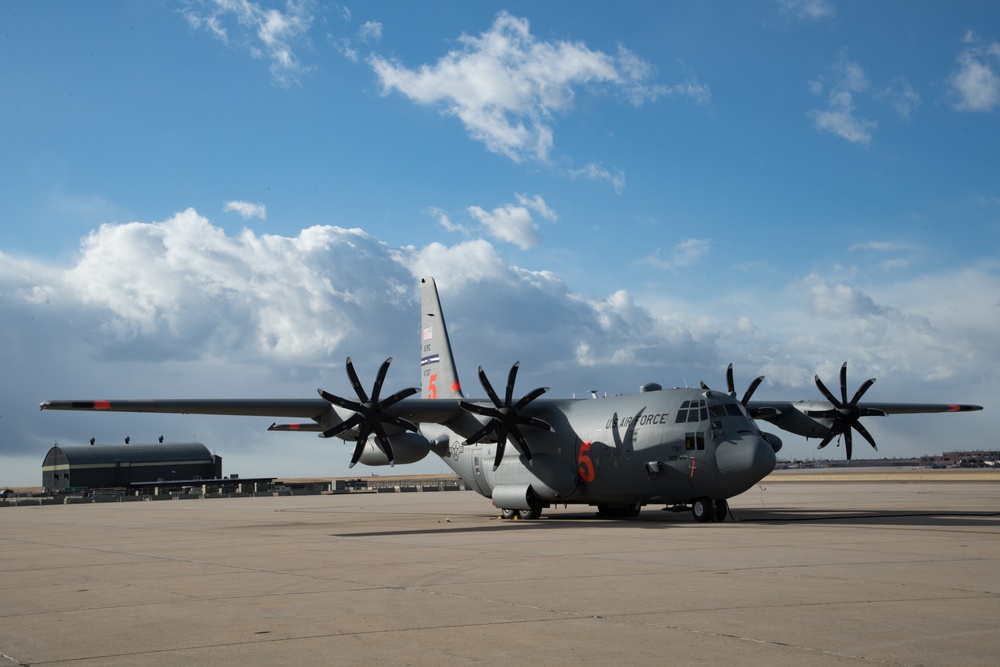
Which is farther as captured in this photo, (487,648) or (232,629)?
(232,629)

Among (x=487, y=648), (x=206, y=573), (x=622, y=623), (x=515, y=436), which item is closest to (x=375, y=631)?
(x=487, y=648)

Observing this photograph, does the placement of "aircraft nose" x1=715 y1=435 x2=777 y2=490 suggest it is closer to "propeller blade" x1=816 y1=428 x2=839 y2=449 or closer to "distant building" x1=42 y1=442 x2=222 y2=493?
"propeller blade" x1=816 y1=428 x2=839 y2=449

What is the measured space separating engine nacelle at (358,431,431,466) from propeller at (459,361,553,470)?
173 centimetres

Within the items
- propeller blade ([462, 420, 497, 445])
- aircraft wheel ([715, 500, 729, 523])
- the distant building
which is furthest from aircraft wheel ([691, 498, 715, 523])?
the distant building

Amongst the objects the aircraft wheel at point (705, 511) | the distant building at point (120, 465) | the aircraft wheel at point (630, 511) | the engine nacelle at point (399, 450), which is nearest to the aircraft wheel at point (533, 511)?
the aircraft wheel at point (630, 511)

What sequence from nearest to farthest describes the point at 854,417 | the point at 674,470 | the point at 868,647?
1. the point at 868,647
2. the point at 674,470
3. the point at 854,417

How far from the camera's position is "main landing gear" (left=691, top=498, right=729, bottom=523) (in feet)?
92.2

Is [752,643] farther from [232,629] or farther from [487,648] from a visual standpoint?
[232,629]

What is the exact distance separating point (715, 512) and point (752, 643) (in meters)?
20.2

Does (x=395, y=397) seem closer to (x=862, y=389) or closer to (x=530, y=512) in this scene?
(x=530, y=512)

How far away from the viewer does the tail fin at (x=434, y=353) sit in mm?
39219

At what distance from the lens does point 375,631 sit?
31.9ft

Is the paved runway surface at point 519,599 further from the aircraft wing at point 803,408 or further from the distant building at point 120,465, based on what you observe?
the distant building at point 120,465

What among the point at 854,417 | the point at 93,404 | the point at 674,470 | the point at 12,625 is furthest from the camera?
the point at 854,417
